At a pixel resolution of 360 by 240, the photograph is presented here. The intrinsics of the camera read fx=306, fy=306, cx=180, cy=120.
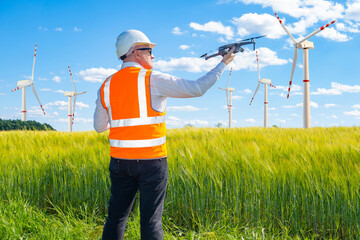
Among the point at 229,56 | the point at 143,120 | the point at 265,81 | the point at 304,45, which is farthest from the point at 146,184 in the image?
the point at 265,81

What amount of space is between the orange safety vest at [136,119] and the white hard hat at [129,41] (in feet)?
0.93

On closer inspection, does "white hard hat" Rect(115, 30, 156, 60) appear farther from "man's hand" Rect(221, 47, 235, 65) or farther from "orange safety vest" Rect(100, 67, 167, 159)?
"man's hand" Rect(221, 47, 235, 65)

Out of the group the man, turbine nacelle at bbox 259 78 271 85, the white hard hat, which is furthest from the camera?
turbine nacelle at bbox 259 78 271 85

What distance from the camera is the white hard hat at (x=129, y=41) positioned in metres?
3.65

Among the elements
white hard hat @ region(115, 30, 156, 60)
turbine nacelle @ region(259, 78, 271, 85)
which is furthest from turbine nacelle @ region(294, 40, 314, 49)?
white hard hat @ region(115, 30, 156, 60)

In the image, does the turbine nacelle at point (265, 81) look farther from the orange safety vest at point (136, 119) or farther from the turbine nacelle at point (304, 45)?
the orange safety vest at point (136, 119)

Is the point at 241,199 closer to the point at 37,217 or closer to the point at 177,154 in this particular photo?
the point at 177,154

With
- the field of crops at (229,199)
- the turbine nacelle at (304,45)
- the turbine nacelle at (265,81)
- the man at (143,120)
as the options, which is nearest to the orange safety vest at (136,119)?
the man at (143,120)

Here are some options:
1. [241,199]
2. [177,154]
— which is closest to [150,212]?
[241,199]

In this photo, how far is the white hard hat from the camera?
3646 mm

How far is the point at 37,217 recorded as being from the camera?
5.13 metres

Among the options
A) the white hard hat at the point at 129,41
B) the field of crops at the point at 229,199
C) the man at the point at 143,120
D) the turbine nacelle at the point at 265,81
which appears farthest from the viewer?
the turbine nacelle at the point at 265,81

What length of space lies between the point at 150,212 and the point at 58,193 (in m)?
3.14

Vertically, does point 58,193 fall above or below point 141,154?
below
